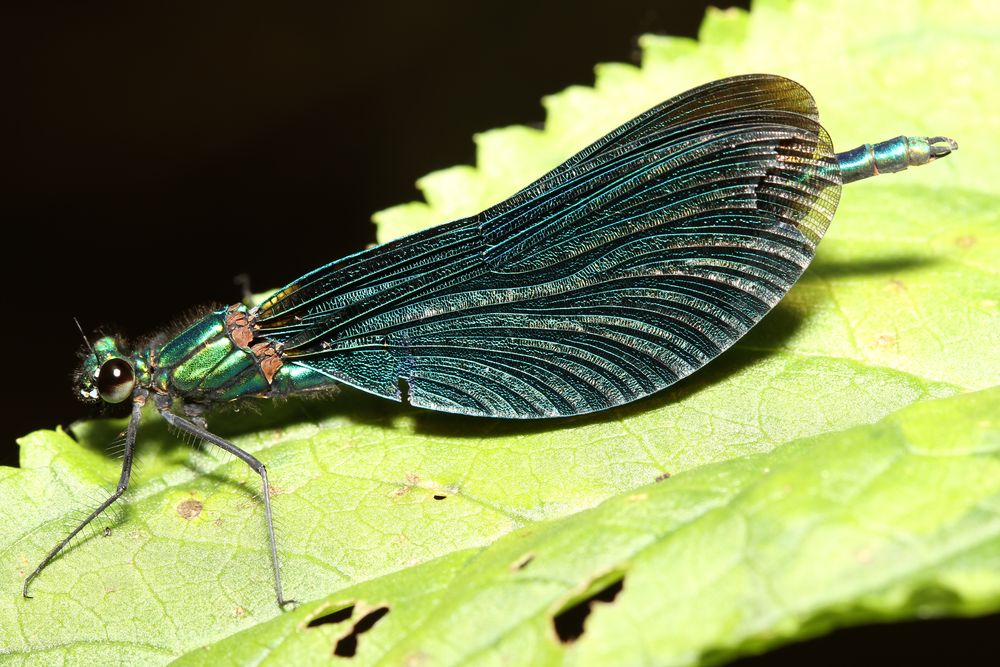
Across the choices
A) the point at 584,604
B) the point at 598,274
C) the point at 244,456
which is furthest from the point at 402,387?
the point at 584,604

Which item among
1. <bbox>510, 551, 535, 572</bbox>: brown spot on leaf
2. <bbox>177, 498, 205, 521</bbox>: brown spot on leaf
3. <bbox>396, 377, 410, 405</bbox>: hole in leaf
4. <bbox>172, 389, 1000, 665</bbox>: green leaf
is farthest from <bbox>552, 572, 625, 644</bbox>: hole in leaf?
<bbox>177, 498, 205, 521</bbox>: brown spot on leaf

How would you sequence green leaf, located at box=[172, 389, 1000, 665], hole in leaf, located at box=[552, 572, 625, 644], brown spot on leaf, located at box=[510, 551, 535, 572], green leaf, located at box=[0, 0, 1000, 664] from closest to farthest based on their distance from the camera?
1. green leaf, located at box=[172, 389, 1000, 665]
2. green leaf, located at box=[0, 0, 1000, 664]
3. hole in leaf, located at box=[552, 572, 625, 644]
4. brown spot on leaf, located at box=[510, 551, 535, 572]

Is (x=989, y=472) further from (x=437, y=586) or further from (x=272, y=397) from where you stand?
(x=272, y=397)

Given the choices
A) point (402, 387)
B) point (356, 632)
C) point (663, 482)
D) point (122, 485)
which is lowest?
point (356, 632)

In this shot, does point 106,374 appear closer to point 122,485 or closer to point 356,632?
point 122,485

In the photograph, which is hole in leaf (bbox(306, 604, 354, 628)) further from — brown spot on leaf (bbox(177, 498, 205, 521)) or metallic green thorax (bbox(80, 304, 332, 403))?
metallic green thorax (bbox(80, 304, 332, 403))

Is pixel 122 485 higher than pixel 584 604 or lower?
higher

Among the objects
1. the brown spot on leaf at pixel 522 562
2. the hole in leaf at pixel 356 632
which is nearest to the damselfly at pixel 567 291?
the hole in leaf at pixel 356 632

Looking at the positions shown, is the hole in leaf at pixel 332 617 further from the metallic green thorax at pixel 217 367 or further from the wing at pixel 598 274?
the metallic green thorax at pixel 217 367
